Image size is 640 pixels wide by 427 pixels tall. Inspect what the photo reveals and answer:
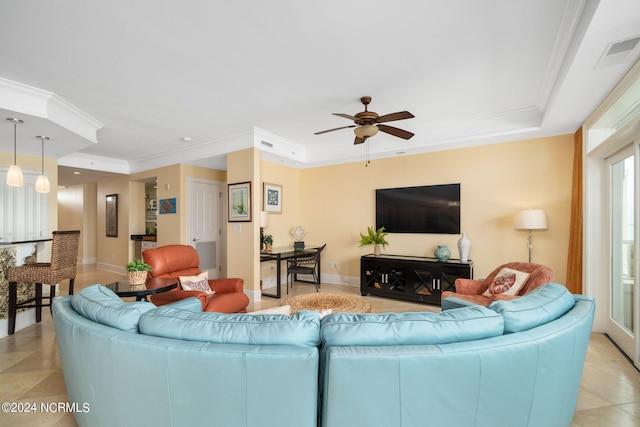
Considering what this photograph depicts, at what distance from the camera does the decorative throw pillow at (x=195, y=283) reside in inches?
124

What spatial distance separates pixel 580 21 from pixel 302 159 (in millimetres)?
4198

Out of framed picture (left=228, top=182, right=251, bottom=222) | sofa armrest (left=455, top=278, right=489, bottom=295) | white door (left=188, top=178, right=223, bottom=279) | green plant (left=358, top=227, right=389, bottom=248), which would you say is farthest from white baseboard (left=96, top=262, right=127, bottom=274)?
sofa armrest (left=455, top=278, right=489, bottom=295)

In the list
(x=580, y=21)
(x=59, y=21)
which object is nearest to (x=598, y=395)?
(x=580, y=21)

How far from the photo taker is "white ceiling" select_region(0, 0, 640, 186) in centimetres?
201

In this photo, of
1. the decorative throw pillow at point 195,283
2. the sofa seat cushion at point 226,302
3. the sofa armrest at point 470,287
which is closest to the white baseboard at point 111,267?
the decorative throw pillow at point 195,283

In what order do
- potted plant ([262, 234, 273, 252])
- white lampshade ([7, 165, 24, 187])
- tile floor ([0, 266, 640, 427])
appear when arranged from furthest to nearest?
potted plant ([262, 234, 273, 252]) → white lampshade ([7, 165, 24, 187]) → tile floor ([0, 266, 640, 427])

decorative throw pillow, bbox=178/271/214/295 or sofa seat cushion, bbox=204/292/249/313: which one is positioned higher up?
decorative throw pillow, bbox=178/271/214/295

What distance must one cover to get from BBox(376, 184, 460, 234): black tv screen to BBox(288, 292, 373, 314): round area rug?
7.47ft

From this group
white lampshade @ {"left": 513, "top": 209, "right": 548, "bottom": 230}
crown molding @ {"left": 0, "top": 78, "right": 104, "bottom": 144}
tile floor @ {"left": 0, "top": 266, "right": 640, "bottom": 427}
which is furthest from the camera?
white lampshade @ {"left": 513, "top": 209, "right": 548, "bottom": 230}

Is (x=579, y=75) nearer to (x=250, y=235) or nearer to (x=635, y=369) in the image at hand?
(x=635, y=369)

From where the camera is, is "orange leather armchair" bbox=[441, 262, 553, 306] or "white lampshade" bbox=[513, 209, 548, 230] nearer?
"orange leather armchair" bbox=[441, 262, 553, 306]

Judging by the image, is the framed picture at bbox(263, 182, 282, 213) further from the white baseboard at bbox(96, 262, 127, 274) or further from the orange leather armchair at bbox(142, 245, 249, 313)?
the white baseboard at bbox(96, 262, 127, 274)

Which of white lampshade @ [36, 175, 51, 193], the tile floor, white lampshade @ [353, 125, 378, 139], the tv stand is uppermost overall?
white lampshade @ [353, 125, 378, 139]

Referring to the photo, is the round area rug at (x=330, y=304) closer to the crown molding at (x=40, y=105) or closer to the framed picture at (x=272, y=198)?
the framed picture at (x=272, y=198)
